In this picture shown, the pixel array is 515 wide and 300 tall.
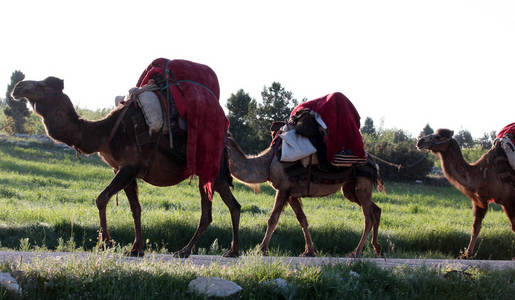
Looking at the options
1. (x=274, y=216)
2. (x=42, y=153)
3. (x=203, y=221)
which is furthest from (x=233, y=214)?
(x=42, y=153)

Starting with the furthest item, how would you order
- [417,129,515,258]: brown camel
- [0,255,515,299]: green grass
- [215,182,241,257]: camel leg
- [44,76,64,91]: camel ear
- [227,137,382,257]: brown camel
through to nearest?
[417,129,515,258]: brown camel → [227,137,382,257]: brown camel → [215,182,241,257]: camel leg → [44,76,64,91]: camel ear → [0,255,515,299]: green grass

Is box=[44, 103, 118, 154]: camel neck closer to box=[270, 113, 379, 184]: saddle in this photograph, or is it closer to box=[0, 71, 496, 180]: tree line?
box=[270, 113, 379, 184]: saddle

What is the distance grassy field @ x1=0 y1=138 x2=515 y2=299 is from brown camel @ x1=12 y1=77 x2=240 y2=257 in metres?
0.78

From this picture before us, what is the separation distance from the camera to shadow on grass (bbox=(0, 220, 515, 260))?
35.5ft

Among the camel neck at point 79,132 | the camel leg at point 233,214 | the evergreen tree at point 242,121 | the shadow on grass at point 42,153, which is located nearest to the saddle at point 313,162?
the camel leg at point 233,214

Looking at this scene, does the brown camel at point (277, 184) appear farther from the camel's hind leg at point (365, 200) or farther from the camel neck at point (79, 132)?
the camel neck at point (79, 132)

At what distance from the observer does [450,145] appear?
35.2ft

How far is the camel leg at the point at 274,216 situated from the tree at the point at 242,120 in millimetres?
24050

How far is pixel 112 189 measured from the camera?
6.79 metres

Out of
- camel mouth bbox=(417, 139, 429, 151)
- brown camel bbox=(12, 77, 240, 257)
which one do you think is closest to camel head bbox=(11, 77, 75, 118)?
brown camel bbox=(12, 77, 240, 257)

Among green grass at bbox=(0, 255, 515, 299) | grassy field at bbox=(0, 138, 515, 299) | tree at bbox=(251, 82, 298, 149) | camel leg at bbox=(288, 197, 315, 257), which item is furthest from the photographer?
tree at bbox=(251, 82, 298, 149)

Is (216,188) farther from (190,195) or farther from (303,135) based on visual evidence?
(190,195)

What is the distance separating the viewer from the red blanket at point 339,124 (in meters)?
9.23

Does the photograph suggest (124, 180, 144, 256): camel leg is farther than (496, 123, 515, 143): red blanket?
No
